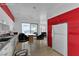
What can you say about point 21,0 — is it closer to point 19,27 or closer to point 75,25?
point 75,25

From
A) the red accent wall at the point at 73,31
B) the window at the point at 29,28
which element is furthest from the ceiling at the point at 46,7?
the window at the point at 29,28

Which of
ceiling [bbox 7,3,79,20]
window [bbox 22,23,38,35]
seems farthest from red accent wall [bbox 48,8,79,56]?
window [bbox 22,23,38,35]

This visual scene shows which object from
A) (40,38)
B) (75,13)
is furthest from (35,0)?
(40,38)

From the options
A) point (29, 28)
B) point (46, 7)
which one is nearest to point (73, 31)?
point (46, 7)

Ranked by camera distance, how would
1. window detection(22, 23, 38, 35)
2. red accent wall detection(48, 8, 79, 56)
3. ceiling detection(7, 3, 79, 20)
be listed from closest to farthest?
red accent wall detection(48, 8, 79, 56) → ceiling detection(7, 3, 79, 20) → window detection(22, 23, 38, 35)

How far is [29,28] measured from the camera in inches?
551

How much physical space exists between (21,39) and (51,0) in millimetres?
6623

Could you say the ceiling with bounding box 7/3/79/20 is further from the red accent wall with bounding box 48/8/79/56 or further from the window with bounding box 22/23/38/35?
the window with bounding box 22/23/38/35

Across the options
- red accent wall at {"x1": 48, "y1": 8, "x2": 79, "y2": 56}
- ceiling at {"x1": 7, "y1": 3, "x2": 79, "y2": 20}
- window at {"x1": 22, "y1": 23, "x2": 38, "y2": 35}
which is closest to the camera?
red accent wall at {"x1": 48, "y1": 8, "x2": 79, "y2": 56}

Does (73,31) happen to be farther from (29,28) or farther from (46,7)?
Result: (29,28)

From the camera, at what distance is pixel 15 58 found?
1339mm

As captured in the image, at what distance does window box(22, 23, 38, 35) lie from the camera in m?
13.3

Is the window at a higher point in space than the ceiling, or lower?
lower

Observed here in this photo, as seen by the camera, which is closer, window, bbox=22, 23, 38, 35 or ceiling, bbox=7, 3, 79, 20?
ceiling, bbox=7, 3, 79, 20
